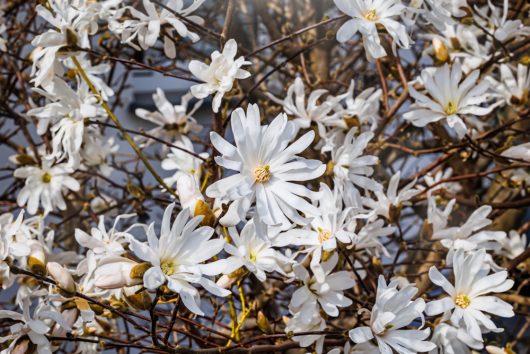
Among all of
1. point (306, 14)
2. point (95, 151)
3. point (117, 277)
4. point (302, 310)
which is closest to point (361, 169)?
point (302, 310)

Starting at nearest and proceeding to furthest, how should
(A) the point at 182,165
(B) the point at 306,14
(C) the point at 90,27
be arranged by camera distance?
(C) the point at 90,27 → (A) the point at 182,165 → (B) the point at 306,14

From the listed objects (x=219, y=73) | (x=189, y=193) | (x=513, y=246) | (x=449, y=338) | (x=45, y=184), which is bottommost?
(x=513, y=246)

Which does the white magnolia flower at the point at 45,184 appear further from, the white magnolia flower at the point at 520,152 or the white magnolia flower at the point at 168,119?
the white magnolia flower at the point at 520,152

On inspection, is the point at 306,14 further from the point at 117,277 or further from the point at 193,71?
the point at 117,277

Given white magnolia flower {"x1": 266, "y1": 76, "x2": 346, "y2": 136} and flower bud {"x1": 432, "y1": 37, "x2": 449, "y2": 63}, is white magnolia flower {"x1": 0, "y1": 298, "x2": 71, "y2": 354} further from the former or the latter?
flower bud {"x1": 432, "y1": 37, "x2": 449, "y2": 63}

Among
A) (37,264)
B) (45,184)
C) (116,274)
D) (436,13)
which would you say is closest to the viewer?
(116,274)

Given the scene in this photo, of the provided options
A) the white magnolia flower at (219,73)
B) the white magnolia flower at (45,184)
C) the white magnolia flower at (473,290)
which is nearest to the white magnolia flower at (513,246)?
the white magnolia flower at (473,290)

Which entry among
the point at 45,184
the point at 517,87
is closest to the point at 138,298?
the point at 45,184

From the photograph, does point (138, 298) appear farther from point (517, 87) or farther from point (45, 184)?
point (517, 87)
